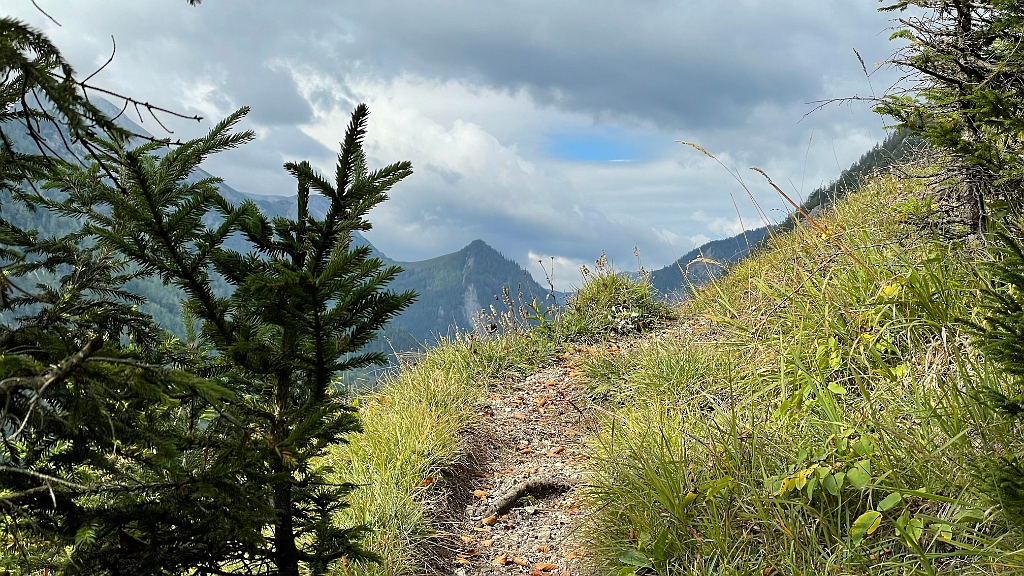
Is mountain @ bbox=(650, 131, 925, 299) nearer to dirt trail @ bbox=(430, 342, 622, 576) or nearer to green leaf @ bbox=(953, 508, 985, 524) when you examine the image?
dirt trail @ bbox=(430, 342, 622, 576)

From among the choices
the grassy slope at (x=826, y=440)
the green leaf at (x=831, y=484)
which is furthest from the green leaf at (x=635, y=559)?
the green leaf at (x=831, y=484)

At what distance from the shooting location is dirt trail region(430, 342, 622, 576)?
4.13 meters

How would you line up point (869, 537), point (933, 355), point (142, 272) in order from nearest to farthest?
point (142, 272)
point (869, 537)
point (933, 355)

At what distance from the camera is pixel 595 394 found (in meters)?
6.04

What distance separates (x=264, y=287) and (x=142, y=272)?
73 cm

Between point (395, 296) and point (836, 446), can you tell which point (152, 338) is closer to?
point (395, 296)

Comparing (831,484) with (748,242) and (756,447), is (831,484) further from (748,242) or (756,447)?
(748,242)

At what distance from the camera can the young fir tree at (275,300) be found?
1761mm

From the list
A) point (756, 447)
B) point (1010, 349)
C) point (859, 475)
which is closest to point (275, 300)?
point (1010, 349)

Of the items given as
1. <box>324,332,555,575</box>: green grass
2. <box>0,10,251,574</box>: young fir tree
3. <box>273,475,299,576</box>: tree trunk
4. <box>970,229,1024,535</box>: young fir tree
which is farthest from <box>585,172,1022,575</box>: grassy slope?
<box>0,10,251,574</box>: young fir tree

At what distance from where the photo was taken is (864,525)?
104 inches

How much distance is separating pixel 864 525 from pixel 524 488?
261cm

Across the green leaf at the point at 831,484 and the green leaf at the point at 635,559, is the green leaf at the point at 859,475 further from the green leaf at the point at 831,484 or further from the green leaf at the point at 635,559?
the green leaf at the point at 635,559

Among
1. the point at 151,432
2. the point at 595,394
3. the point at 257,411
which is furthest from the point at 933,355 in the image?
the point at 151,432
